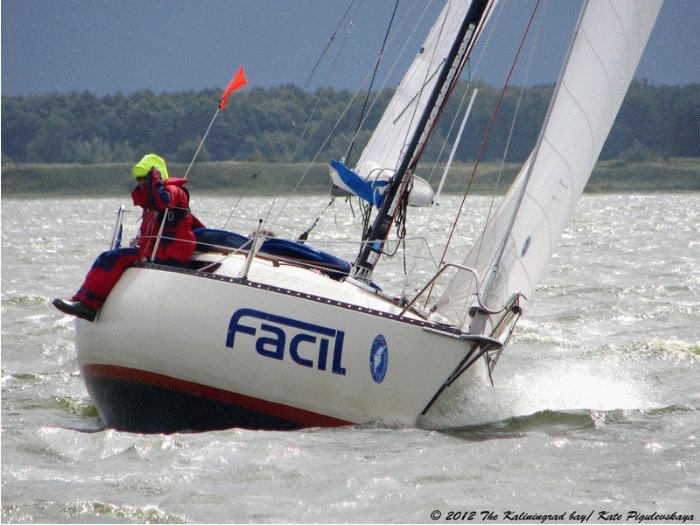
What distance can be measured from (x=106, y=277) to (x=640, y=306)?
7296 millimetres

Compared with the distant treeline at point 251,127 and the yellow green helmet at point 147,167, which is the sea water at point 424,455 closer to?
the yellow green helmet at point 147,167

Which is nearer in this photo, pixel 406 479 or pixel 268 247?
pixel 406 479

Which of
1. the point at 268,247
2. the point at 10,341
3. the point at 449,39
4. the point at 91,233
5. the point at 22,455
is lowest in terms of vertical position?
the point at 91,233

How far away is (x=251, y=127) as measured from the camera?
101562 mm

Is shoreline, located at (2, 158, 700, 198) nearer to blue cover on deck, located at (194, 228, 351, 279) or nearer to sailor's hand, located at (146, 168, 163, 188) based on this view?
blue cover on deck, located at (194, 228, 351, 279)

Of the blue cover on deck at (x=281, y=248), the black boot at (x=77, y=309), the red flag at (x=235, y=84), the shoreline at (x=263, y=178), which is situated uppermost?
the red flag at (x=235, y=84)

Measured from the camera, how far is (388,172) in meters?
10.8

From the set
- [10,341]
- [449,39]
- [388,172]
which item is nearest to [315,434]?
[388,172]

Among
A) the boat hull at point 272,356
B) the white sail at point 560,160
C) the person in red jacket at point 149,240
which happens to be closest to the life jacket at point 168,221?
the person in red jacket at point 149,240

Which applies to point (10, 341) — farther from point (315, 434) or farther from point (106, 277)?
point (315, 434)

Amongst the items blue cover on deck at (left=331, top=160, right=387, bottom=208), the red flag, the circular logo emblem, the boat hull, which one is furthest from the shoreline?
the circular logo emblem

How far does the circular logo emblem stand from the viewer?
693 cm

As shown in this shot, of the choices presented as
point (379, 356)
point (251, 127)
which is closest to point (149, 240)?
point (379, 356)

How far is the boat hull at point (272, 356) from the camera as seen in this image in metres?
6.92
